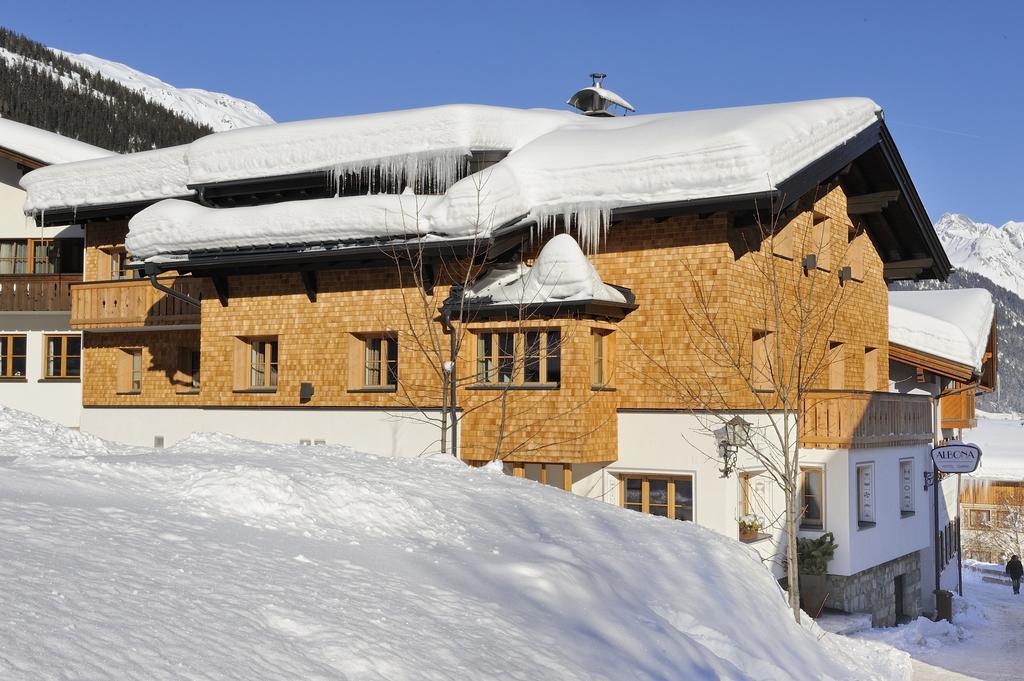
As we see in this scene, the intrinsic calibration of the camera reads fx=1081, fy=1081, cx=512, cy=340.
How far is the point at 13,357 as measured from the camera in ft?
87.7

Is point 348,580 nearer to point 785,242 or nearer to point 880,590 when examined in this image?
point 785,242

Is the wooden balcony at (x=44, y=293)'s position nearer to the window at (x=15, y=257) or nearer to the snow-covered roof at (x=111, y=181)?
the window at (x=15, y=257)

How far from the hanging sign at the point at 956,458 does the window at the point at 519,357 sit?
8.55 m

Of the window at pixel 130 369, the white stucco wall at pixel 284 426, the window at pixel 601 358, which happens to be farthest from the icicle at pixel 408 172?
the window at pixel 130 369

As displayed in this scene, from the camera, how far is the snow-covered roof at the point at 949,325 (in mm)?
25141

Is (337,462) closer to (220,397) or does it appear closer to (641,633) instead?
(641,633)

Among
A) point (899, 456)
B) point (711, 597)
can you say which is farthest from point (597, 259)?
point (711, 597)

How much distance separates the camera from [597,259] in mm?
18016

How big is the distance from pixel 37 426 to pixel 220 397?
9.76 m

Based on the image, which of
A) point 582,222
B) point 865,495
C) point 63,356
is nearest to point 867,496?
point 865,495

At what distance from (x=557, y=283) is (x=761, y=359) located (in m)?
3.96

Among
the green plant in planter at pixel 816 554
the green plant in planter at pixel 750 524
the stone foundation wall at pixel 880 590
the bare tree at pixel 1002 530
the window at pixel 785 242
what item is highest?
the window at pixel 785 242

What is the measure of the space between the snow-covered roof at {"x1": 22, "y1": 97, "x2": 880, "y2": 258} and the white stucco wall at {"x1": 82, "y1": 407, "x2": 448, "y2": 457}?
355cm

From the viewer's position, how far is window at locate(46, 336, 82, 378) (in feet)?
86.0
